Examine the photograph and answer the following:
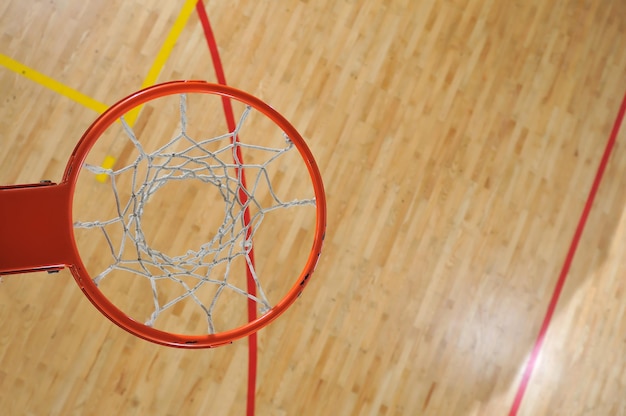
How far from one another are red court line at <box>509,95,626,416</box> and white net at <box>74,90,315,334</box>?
156 cm

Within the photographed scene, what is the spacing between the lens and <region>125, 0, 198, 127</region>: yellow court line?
358cm

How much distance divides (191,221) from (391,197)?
1188 millimetres

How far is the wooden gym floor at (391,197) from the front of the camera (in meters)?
3.46

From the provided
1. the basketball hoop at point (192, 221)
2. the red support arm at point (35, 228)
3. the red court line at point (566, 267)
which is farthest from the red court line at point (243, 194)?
the red court line at point (566, 267)

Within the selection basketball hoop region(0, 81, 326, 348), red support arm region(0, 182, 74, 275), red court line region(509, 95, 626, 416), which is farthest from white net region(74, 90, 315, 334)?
red court line region(509, 95, 626, 416)

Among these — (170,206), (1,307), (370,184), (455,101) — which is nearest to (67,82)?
(170,206)

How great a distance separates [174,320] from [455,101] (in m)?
2.14

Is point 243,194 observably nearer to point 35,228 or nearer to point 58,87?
point 58,87

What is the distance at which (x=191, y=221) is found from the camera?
356cm

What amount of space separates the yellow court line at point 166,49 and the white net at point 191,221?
2.9 inches

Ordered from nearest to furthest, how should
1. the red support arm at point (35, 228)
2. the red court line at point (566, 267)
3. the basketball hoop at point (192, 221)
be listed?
the red support arm at point (35, 228)
the basketball hoop at point (192, 221)
the red court line at point (566, 267)

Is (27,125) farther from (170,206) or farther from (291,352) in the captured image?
(291,352)

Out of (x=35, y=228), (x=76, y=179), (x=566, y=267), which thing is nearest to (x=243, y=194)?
(x=76, y=179)

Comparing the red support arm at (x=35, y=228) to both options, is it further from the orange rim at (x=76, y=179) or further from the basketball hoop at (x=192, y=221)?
the basketball hoop at (x=192, y=221)
